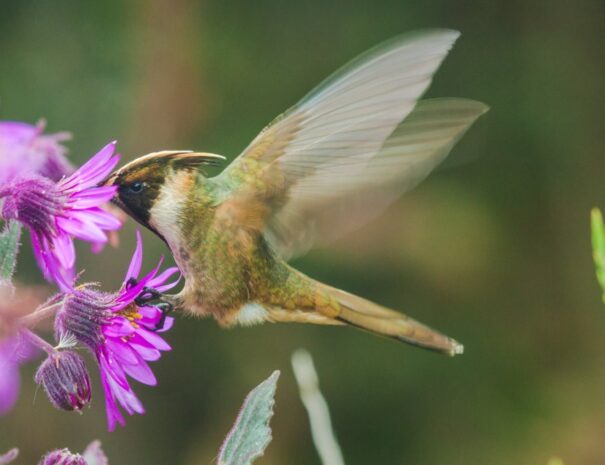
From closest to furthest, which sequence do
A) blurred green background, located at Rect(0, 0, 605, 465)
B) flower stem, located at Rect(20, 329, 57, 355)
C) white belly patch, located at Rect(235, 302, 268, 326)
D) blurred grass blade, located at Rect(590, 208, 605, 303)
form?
blurred grass blade, located at Rect(590, 208, 605, 303) → flower stem, located at Rect(20, 329, 57, 355) → white belly patch, located at Rect(235, 302, 268, 326) → blurred green background, located at Rect(0, 0, 605, 465)

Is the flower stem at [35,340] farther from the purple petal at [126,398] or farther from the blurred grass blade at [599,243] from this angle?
the blurred grass blade at [599,243]

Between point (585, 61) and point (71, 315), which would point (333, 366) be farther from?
point (71, 315)

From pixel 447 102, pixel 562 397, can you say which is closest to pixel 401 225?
pixel 562 397

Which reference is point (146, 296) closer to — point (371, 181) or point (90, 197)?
point (90, 197)

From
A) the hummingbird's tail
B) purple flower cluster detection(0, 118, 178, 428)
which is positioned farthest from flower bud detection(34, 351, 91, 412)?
the hummingbird's tail

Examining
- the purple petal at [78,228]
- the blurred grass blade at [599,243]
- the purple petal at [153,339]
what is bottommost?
the purple petal at [153,339]

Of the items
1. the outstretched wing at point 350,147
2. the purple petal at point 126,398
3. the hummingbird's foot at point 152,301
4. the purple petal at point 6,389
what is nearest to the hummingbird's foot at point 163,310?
the hummingbird's foot at point 152,301

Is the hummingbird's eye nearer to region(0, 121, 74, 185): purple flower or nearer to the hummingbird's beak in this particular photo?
the hummingbird's beak
